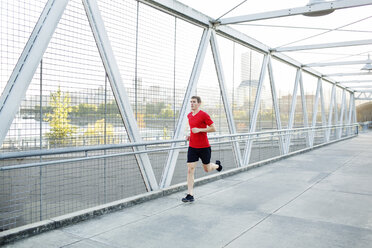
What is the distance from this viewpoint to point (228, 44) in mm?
7914

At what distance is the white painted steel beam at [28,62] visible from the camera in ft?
11.0

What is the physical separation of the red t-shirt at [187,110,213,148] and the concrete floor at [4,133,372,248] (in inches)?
33.0

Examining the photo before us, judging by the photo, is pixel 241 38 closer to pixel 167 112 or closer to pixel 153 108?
pixel 167 112

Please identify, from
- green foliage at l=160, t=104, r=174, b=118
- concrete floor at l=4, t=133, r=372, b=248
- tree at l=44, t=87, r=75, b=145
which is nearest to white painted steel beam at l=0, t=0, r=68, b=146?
tree at l=44, t=87, r=75, b=145

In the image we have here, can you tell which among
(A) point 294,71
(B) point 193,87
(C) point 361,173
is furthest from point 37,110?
(A) point 294,71

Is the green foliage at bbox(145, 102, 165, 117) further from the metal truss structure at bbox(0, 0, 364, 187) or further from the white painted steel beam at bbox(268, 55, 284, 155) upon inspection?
the white painted steel beam at bbox(268, 55, 284, 155)

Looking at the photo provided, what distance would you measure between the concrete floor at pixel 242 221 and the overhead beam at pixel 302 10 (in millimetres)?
3244

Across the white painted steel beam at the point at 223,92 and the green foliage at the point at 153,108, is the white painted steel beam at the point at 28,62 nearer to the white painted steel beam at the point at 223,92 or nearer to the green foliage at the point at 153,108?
the green foliage at the point at 153,108

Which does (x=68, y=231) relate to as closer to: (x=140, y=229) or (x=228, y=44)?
(x=140, y=229)

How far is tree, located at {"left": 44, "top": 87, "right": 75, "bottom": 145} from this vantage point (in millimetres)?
4000

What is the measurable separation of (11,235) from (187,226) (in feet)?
5.79

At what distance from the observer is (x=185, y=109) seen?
6.07 metres

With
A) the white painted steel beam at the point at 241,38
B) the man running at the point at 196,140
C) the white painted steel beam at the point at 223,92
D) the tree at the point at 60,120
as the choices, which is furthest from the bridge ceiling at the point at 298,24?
the tree at the point at 60,120

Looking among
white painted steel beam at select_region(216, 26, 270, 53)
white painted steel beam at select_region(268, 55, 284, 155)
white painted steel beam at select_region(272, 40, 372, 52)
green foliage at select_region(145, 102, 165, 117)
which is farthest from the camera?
white painted steel beam at select_region(268, 55, 284, 155)
